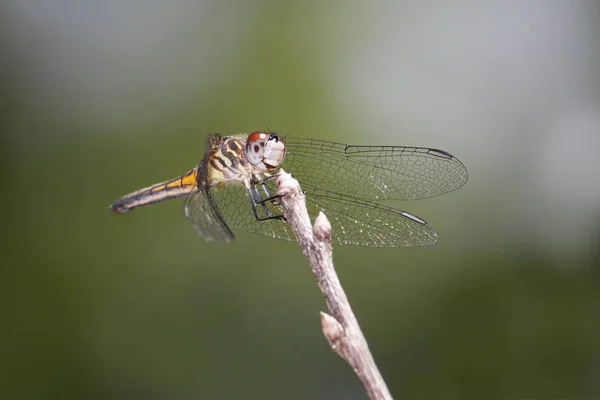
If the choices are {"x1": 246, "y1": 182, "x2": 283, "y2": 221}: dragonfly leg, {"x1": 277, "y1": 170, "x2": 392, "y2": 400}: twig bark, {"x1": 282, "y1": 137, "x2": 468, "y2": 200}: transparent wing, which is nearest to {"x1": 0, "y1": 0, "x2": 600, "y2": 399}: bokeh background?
{"x1": 282, "y1": 137, "x2": 468, "y2": 200}: transparent wing

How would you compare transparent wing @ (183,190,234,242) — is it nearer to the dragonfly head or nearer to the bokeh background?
the dragonfly head

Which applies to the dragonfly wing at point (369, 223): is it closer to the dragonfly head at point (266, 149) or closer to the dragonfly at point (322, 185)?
the dragonfly at point (322, 185)

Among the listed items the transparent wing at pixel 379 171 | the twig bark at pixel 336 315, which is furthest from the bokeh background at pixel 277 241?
the twig bark at pixel 336 315

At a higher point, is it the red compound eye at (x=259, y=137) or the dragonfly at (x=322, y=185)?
the red compound eye at (x=259, y=137)

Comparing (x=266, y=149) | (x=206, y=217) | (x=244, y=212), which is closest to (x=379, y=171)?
(x=266, y=149)

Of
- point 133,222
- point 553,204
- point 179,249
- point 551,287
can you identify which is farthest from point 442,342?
point 133,222

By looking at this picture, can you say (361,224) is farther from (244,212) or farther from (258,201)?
(244,212)
